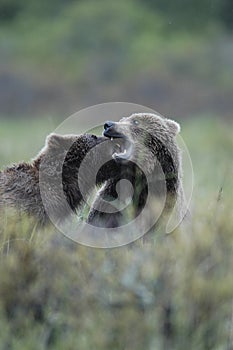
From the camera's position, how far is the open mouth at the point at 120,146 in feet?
15.6

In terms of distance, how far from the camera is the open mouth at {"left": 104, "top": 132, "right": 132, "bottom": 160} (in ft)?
15.6

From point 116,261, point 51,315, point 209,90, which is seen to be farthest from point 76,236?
point 209,90

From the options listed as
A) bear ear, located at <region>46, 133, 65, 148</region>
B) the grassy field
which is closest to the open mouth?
bear ear, located at <region>46, 133, 65, 148</region>

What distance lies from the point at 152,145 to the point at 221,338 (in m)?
1.57

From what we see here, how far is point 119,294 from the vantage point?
11.5ft

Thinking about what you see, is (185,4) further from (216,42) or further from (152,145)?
(152,145)

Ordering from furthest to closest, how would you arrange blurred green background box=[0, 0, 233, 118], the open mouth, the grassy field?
blurred green background box=[0, 0, 233, 118] → the open mouth → the grassy field

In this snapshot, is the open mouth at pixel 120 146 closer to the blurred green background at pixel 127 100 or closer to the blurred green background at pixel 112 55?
the blurred green background at pixel 127 100

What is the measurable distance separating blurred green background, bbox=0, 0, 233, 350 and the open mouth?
44cm

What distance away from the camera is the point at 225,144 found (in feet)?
33.4

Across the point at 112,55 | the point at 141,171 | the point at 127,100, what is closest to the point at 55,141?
the point at 141,171

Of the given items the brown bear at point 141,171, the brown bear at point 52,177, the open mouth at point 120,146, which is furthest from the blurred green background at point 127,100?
the open mouth at point 120,146

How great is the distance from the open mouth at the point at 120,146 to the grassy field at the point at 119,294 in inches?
32.8

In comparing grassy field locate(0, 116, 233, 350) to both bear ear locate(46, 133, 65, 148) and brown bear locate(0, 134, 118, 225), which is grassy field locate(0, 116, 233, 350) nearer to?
brown bear locate(0, 134, 118, 225)
